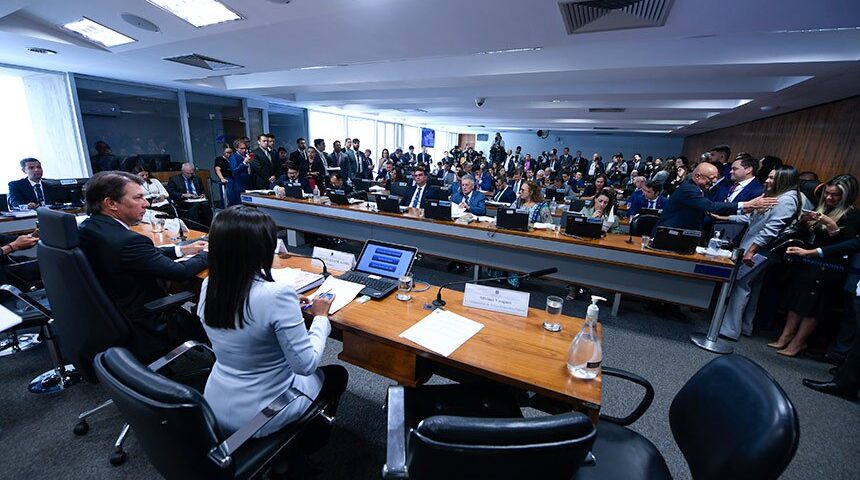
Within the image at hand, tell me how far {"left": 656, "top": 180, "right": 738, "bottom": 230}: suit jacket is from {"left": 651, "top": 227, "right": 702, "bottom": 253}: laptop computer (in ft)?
0.89

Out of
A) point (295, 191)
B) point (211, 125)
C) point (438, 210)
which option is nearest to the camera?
point (438, 210)

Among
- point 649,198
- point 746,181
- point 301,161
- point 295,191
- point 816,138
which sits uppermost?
point 816,138

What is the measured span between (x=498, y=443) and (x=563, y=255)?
290cm

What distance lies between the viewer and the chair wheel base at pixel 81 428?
5.77 ft

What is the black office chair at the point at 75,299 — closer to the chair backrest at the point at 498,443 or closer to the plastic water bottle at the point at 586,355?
the chair backrest at the point at 498,443

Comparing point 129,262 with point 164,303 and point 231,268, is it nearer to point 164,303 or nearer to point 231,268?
point 164,303

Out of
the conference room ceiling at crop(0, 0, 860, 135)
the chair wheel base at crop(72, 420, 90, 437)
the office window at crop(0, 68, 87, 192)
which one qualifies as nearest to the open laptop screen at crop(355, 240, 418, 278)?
the chair wheel base at crop(72, 420, 90, 437)

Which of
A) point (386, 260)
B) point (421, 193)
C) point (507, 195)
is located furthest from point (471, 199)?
point (386, 260)

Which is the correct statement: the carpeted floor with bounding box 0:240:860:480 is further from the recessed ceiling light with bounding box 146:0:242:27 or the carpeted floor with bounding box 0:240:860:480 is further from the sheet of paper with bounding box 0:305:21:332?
the recessed ceiling light with bounding box 146:0:242:27

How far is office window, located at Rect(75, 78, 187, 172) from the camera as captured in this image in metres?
6.02

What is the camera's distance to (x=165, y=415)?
80 centimetres

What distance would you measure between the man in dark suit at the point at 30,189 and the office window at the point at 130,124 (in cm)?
166

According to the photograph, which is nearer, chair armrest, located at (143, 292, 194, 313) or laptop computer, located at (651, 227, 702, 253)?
chair armrest, located at (143, 292, 194, 313)

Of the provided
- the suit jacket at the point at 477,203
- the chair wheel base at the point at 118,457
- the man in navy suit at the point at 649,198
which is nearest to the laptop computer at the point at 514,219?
the suit jacket at the point at 477,203
